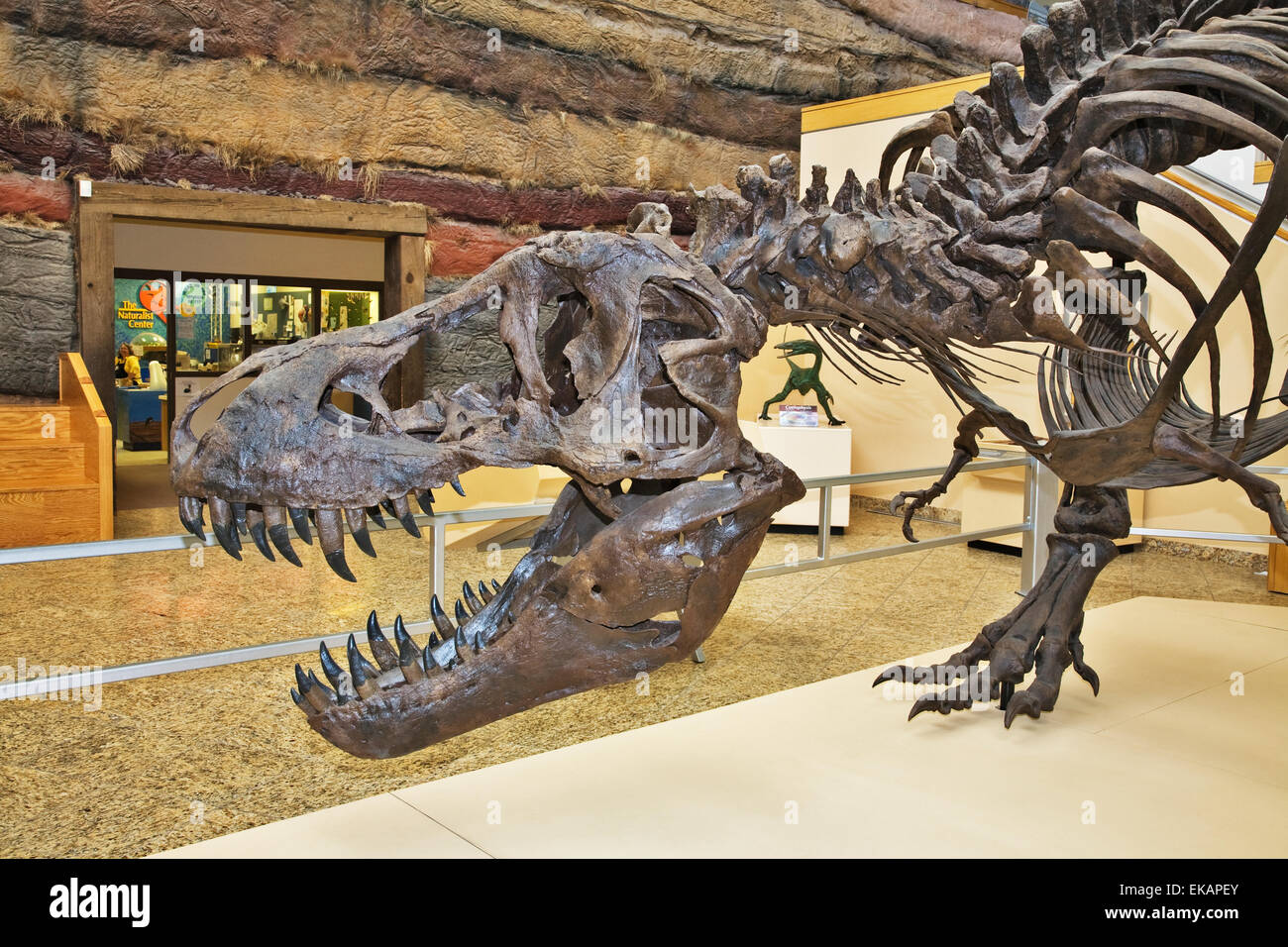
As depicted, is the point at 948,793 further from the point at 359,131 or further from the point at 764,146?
the point at 764,146

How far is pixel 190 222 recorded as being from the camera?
30.8ft

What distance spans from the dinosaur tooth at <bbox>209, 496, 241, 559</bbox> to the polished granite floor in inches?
84.7

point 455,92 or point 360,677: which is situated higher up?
point 455,92

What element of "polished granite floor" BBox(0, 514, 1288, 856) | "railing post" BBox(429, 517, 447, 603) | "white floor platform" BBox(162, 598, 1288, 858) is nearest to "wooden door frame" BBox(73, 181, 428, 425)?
"polished granite floor" BBox(0, 514, 1288, 856)

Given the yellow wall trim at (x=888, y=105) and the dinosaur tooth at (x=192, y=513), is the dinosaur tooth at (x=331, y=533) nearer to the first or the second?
the dinosaur tooth at (x=192, y=513)

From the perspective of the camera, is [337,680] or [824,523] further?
[824,523]

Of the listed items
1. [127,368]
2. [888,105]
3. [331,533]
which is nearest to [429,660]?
[331,533]

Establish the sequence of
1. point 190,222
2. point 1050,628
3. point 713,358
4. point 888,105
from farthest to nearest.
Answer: point 888,105, point 190,222, point 1050,628, point 713,358

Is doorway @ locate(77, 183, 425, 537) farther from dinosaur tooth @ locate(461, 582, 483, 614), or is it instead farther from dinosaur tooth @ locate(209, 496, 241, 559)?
dinosaur tooth @ locate(209, 496, 241, 559)

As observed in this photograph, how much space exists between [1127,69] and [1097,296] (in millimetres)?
726

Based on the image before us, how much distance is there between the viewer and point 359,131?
32.9ft

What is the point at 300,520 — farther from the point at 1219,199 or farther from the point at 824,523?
the point at 1219,199

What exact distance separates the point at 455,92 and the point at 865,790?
920cm
